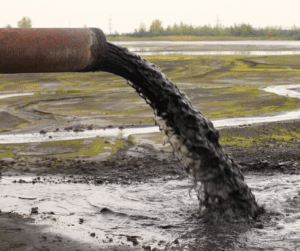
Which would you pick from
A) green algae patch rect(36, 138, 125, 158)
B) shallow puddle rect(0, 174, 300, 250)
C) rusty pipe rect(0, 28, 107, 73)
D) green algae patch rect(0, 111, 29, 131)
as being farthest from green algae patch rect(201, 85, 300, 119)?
rusty pipe rect(0, 28, 107, 73)

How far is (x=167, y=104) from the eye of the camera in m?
4.48

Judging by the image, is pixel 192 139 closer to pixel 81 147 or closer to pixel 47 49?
pixel 47 49

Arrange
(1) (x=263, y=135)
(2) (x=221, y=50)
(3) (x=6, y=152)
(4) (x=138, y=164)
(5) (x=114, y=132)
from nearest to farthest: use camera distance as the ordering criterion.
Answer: (4) (x=138, y=164) → (3) (x=6, y=152) → (1) (x=263, y=135) → (5) (x=114, y=132) → (2) (x=221, y=50)

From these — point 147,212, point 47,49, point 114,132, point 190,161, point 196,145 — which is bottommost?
point 147,212

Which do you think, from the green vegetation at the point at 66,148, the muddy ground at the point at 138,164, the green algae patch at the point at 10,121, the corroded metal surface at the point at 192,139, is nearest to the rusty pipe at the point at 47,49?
the corroded metal surface at the point at 192,139

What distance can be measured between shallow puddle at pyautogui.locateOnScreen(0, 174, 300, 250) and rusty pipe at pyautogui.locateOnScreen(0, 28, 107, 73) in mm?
1647

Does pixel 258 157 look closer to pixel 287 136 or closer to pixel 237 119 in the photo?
pixel 287 136

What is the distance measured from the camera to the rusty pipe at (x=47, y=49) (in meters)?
3.03

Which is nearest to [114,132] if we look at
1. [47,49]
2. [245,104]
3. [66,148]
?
[66,148]

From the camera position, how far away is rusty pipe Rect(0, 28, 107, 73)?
9.93 feet

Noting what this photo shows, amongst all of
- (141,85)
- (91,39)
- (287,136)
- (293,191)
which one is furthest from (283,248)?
(287,136)

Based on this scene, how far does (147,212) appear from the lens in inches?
181

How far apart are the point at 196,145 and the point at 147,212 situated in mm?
944

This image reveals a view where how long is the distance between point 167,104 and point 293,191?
6.90 ft
